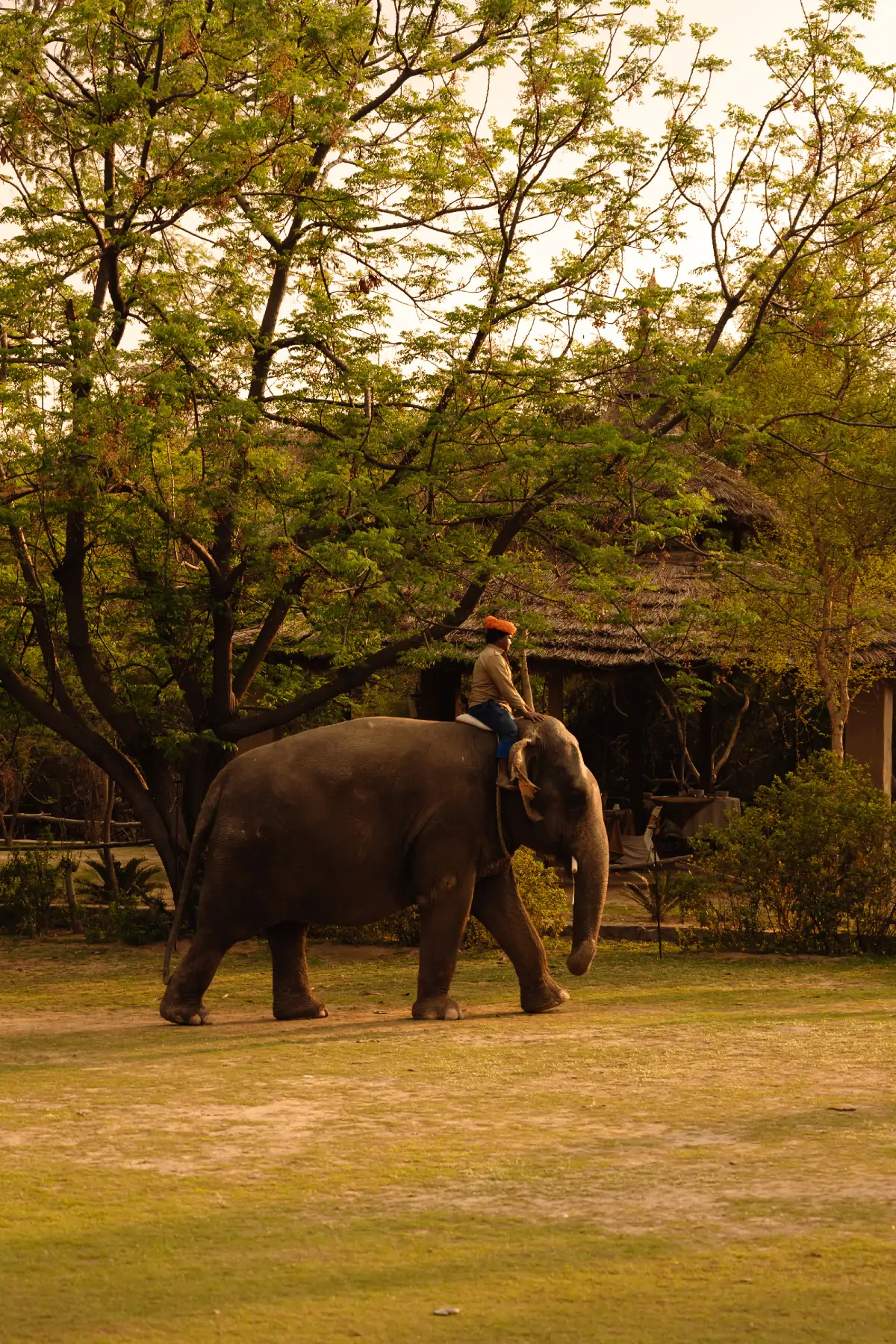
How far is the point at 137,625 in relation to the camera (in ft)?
56.7

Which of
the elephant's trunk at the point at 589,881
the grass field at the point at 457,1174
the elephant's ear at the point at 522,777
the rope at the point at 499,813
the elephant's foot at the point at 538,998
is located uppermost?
the elephant's ear at the point at 522,777

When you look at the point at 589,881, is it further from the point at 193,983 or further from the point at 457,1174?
the point at 457,1174

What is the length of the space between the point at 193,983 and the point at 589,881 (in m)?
2.75

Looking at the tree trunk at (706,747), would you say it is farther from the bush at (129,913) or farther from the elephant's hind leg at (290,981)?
the elephant's hind leg at (290,981)

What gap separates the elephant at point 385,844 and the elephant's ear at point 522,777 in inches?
0.4

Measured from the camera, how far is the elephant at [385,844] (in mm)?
11406

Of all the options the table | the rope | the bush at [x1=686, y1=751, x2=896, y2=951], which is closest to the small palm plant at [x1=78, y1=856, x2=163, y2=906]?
the bush at [x1=686, y1=751, x2=896, y2=951]

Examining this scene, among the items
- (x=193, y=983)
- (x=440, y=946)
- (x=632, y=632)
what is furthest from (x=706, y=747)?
(x=193, y=983)

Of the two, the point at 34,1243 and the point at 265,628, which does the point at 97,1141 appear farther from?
the point at 265,628

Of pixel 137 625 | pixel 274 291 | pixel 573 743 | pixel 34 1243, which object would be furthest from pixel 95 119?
pixel 34 1243

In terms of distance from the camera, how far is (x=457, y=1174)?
688cm

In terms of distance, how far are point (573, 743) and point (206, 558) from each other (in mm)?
5017

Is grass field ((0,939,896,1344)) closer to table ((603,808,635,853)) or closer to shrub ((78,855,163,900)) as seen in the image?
shrub ((78,855,163,900))

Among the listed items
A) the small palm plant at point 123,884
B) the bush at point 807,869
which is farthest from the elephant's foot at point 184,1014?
the small palm plant at point 123,884
